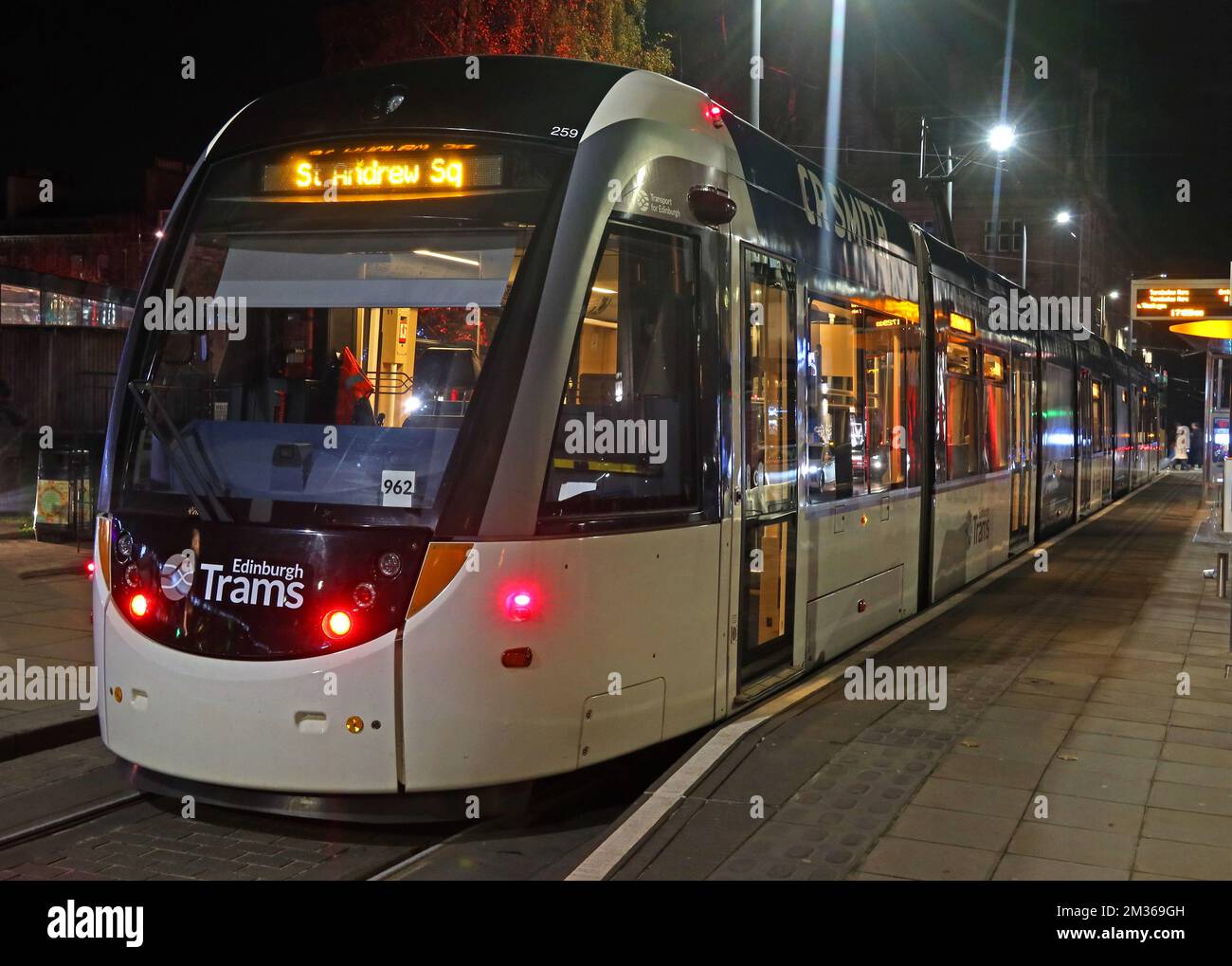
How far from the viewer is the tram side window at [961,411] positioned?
41.2 feet

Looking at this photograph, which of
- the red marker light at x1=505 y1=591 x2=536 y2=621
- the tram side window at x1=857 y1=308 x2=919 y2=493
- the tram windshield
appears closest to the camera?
the red marker light at x1=505 y1=591 x2=536 y2=621

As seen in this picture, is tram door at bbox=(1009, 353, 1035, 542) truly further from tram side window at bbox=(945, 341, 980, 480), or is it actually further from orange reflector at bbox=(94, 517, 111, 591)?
orange reflector at bbox=(94, 517, 111, 591)

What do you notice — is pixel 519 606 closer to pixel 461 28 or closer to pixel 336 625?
pixel 336 625

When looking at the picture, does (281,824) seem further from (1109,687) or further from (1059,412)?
(1059,412)

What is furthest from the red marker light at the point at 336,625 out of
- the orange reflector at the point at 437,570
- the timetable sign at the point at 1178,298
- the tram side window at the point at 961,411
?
the timetable sign at the point at 1178,298

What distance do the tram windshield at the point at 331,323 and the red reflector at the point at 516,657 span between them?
73cm

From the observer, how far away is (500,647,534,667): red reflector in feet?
18.9

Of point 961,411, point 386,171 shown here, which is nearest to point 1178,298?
point 961,411

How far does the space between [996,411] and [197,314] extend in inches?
418

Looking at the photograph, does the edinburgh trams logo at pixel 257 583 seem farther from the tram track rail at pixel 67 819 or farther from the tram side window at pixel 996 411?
the tram side window at pixel 996 411

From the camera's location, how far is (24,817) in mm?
6508

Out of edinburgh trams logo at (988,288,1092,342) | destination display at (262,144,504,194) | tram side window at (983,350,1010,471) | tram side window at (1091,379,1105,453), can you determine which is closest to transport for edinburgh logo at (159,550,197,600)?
destination display at (262,144,504,194)

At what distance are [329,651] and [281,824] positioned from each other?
1161 mm

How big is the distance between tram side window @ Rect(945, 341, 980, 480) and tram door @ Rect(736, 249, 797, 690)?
4.75m
